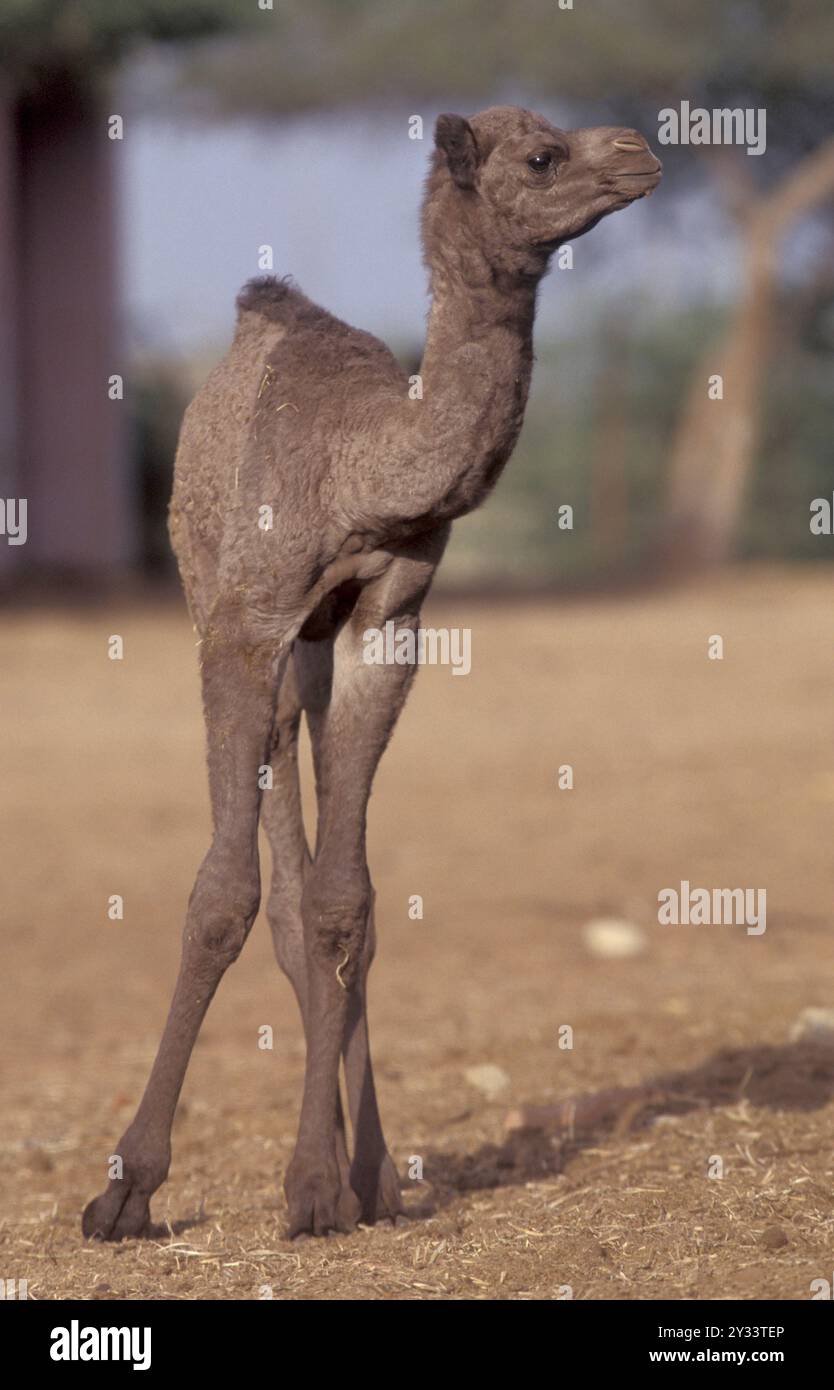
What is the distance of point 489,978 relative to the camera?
8.70m

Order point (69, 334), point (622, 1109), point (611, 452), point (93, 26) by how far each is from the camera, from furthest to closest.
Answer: point (611, 452), point (69, 334), point (93, 26), point (622, 1109)

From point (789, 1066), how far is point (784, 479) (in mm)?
22810

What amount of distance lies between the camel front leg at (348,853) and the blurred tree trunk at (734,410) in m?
19.2

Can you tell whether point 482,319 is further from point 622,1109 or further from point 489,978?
point 489,978

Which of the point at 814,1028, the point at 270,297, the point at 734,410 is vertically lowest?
the point at 814,1028

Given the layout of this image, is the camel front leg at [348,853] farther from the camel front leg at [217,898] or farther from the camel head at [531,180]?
the camel head at [531,180]

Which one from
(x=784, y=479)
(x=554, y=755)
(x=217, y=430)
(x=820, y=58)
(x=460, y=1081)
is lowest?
(x=460, y=1081)

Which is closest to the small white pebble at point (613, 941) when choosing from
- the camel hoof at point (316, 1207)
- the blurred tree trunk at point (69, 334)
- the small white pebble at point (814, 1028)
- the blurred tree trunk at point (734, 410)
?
the small white pebble at point (814, 1028)

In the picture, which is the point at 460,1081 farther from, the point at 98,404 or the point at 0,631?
the point at 98,404

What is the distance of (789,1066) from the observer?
6.24 metres

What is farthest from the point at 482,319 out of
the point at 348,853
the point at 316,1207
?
the point at 316,1207

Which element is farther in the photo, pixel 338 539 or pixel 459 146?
pixel 338 539

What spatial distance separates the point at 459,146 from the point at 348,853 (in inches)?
67.1

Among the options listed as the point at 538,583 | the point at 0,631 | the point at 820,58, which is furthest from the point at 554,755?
the point at 820,58
